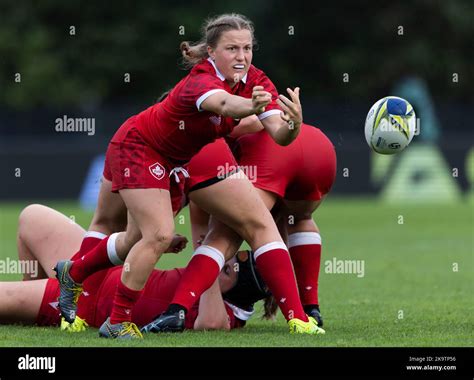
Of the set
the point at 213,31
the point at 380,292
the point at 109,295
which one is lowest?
the point at 380,292

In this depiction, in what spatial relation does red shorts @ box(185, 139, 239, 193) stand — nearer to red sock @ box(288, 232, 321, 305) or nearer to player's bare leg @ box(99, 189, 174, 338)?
player's bare leg @ box(99, 189, 174, 338)

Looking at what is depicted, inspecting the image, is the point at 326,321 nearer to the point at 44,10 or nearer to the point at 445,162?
the point at 445,162

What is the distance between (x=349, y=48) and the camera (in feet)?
115

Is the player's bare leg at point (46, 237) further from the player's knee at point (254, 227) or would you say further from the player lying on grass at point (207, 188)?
the player's knee at point (254, 227)

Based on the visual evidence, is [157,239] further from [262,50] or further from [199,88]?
[262,50]

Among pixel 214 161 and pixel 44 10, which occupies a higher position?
pixel 44 10

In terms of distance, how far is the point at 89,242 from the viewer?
688 cm

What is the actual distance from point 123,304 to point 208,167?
93 cm

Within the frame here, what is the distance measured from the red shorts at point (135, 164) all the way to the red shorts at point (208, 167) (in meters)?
0.16

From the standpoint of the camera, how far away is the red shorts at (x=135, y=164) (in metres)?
6.25

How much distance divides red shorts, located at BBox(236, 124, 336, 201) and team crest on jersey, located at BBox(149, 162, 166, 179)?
0.71 meters

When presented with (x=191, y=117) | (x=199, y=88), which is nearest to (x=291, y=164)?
(x=191, y=117)

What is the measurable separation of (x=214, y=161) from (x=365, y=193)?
55.7ft

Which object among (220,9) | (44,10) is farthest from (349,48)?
(44,10)
